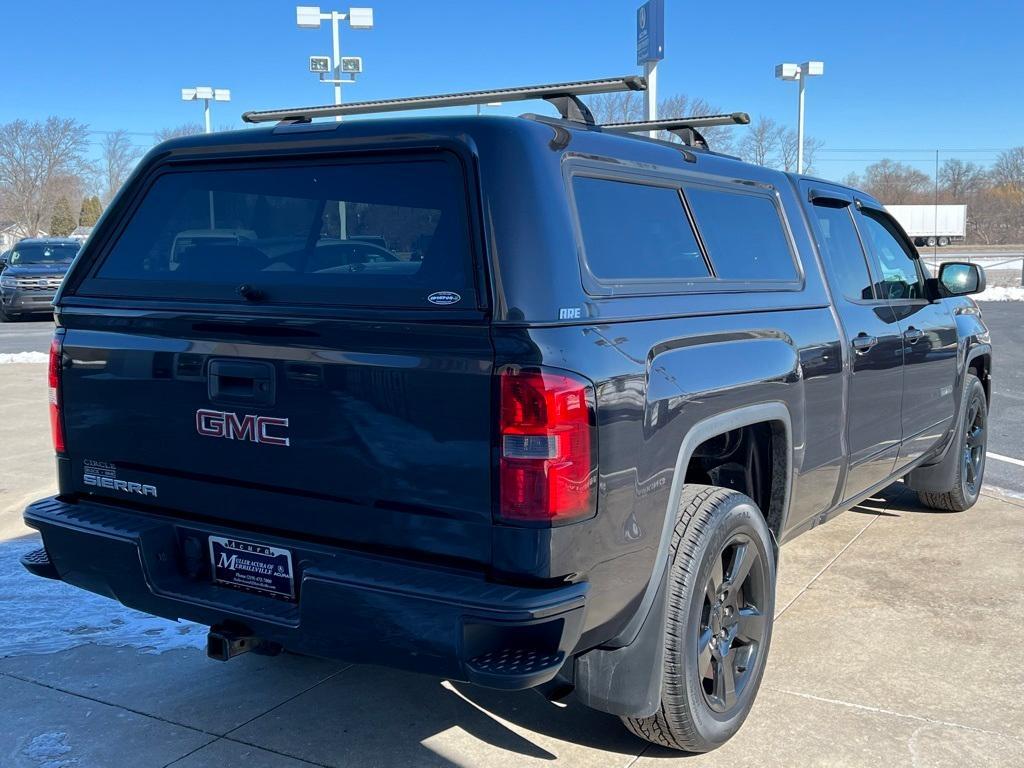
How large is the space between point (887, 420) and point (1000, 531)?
1.61m

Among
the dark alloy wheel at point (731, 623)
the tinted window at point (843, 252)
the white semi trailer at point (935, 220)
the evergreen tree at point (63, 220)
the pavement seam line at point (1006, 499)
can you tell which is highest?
the evergreen tree at point (63, 220)

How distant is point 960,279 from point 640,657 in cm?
347

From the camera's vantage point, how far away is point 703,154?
3.74 meters

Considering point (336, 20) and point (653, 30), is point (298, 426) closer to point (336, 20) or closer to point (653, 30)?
point (653, 30)

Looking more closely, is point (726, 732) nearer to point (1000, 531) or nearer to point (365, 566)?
point (365, 566)

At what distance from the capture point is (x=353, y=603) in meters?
2.71

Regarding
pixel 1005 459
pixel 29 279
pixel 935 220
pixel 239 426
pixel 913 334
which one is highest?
pixel 935 220

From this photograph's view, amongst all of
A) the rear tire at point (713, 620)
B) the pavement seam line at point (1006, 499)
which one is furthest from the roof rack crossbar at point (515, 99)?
the pavement seam line at point (1006, 499)

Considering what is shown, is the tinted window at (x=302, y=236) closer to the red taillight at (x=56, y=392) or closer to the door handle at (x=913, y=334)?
the red taillight at (x=56, y=392)

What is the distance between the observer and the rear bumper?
2561mm

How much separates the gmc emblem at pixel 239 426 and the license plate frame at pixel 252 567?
1.02 feet

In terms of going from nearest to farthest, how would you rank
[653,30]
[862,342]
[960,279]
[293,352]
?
1. [293,352]
2. [862,342]
3. [960,279]
4. [653,30]

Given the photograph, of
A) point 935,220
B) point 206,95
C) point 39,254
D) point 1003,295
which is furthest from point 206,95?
point 935,220

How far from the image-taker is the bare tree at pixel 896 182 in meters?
85.2
